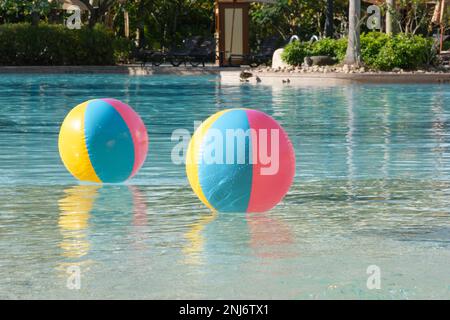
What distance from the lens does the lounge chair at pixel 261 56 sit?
47375 mm

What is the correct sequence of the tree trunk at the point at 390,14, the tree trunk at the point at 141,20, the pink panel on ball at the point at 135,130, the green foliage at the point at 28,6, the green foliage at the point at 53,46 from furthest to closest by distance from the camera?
the tree trunk at the point at 141,20
the green foliage at the point at 28,6
the green foliage at the point at 53,46
the tree trunk at the point at 390,14
the pink panel on ball at the point at 135,130

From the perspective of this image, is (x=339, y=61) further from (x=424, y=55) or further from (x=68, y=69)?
(x=68, y=69)

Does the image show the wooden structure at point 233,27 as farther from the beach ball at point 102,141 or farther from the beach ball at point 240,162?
the beach ball at point 240,162

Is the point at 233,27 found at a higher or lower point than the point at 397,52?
higher

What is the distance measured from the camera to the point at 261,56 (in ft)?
156

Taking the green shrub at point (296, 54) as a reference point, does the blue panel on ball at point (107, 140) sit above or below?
above

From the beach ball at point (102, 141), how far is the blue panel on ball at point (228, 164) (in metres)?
2.10

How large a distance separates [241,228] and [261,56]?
3770 centimetres

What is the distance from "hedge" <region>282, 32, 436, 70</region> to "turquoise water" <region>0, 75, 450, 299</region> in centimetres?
1776

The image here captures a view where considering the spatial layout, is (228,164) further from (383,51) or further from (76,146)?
(383,51)

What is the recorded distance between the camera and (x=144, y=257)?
8812 mm

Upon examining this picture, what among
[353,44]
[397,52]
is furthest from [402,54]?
[353,44]

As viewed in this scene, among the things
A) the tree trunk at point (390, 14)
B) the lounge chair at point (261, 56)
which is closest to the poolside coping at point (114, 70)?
the lounge chair at point (261, 56)
